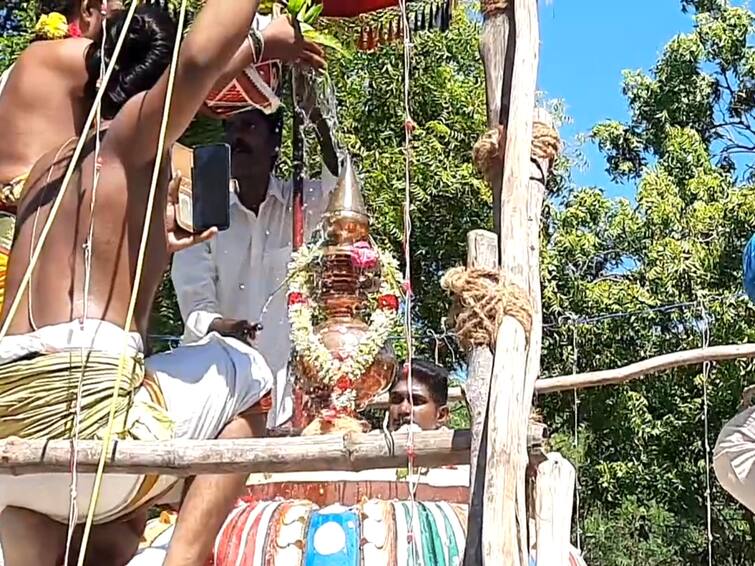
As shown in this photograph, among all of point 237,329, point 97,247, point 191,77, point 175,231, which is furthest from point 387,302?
point 191,77

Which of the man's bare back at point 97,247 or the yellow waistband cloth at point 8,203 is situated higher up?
the yellow waistband cloth at point 8,203

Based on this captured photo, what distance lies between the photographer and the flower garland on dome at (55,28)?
10.4 ft

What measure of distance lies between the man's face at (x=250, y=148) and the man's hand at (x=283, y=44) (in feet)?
6.29

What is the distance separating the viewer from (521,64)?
109 inches

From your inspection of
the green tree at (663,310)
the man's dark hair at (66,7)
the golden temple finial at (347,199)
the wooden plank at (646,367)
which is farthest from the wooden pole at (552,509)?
the green tree at (663,310)

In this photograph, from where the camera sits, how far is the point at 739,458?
4.20m

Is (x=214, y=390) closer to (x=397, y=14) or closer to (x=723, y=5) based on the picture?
(x=397, y=14)

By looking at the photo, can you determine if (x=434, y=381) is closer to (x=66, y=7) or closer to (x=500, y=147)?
(x=66, y=7)

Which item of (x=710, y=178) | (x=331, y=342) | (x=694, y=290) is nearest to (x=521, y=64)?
(x=331, y=342)

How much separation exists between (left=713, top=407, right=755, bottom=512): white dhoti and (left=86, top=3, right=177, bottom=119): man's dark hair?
2.26 metres

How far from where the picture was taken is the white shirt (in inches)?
193

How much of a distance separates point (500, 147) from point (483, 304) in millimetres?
365

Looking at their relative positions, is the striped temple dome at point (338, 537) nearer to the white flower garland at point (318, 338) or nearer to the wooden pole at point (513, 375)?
the white flower garland at point (318, 338)

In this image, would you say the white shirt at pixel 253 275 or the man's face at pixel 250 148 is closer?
the white shirt at pixel 253 275
